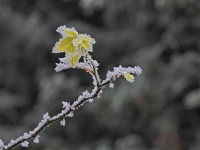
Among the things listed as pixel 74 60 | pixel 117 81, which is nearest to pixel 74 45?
pixel 74 60

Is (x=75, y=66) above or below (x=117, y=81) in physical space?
below

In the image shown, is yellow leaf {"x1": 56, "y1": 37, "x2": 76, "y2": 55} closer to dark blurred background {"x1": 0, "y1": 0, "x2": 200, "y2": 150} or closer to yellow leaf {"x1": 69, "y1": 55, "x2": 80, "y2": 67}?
yellow leaf {"x1": 69, "y1": 55, "x2": 80, "y2": 67}

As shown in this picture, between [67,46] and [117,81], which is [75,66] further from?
[117,81]

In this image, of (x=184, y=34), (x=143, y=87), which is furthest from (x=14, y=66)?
(x=184, y=34)

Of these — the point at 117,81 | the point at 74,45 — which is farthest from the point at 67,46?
the point at 117,81

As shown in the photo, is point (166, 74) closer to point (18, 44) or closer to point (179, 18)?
point (179, 18)

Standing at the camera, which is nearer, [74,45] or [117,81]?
[74,45]
